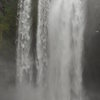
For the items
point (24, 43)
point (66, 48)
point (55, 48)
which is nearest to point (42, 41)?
point (55, 48)

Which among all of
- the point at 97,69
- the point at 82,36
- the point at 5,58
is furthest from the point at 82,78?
the point at 5,58

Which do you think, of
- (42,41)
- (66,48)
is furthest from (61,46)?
(42,41)

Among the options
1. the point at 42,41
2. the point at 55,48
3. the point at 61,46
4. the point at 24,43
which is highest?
the point at 42,41

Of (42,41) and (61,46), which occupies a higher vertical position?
(42,41)

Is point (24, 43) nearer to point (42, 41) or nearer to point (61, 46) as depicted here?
point (42, 41)

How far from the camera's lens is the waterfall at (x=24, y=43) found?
14.6m

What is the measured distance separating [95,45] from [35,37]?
3296 millimetres

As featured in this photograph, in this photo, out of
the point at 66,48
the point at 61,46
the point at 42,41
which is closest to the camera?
the point at 66,48

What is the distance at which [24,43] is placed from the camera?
1505cm

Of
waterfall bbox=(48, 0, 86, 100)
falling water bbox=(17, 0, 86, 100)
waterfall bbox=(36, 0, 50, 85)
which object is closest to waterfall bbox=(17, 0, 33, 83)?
falling water bbox=(17, 0, 86, 100)

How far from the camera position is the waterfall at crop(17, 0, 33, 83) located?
14625 mm

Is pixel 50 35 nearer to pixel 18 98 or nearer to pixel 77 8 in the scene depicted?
pixel 77 8

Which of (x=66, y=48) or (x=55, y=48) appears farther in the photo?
(x=55, y=48)

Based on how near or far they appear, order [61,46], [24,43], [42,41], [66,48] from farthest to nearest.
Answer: [24,43] < [42,41] < [61,46] < [66,48]
